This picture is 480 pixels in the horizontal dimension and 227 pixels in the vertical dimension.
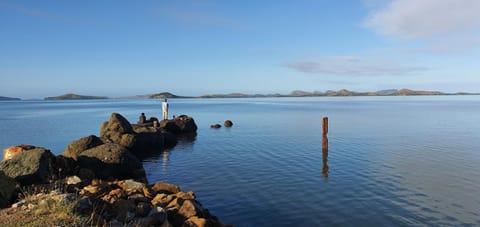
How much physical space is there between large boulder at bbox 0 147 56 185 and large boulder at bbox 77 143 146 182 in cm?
435

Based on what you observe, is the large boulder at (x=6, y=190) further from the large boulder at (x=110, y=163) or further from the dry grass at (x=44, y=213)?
the large boulder at (x=110, y=163)

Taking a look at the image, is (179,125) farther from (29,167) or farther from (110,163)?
(29,167)

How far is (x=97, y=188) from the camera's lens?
47.4 ft

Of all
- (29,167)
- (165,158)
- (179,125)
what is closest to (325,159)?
(165,158)

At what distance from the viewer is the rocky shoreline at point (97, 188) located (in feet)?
33.9

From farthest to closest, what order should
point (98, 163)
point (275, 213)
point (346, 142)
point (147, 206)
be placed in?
point (346, 142), point (98, 163), point (275, 213), point (147, 206)

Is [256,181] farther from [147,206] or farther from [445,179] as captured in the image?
[445,179]

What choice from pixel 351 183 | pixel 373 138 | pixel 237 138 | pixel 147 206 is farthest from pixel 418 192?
pixel 237 138

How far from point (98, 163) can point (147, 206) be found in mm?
10381

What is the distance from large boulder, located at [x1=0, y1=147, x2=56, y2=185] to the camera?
14188 millimetres

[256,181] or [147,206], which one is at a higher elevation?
[147,206]

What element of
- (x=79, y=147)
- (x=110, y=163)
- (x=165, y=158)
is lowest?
(x=165, y=158)

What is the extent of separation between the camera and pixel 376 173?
21.2m

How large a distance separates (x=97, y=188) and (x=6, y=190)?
353cm
